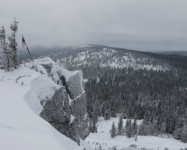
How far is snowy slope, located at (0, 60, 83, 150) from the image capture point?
855cm

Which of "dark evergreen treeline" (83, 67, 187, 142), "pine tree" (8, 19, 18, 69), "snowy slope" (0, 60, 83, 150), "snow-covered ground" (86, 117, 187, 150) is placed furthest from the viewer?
"dark evergreen treeline" (83, 67, 187, 142)

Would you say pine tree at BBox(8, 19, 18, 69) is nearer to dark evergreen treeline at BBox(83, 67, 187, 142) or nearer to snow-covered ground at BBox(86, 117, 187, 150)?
snow-covered ground at BBox(86, 117, 187, 150)

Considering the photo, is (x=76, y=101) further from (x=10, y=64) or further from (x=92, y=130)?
(x=92, y=130)

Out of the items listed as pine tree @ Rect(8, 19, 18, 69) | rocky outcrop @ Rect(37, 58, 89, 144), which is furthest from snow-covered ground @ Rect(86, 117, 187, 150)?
pine tree @ Rect(8, 19, 18, 69)

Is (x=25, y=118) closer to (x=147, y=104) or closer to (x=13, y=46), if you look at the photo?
(x=13, y=46)

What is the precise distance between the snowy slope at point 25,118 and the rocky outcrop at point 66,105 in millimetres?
1461

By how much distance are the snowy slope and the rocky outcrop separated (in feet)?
4.79

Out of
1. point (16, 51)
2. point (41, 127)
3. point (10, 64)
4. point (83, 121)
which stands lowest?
point (83, 121)

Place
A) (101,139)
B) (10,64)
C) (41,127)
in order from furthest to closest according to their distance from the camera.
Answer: (101,139)
(10,64)
(41,127)

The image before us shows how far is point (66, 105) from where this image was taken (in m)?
23.9

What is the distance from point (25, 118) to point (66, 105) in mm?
12141

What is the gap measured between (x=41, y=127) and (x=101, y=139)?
2852 inches

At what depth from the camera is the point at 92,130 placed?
84375mm

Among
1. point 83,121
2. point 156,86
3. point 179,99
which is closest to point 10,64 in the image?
point 83,121
